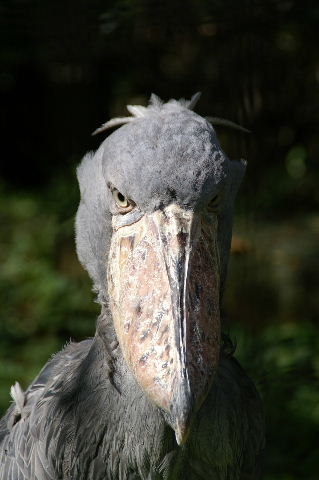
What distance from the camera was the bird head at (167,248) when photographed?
5.64ft

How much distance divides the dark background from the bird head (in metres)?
1.54

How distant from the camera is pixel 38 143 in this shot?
6516 millimetres

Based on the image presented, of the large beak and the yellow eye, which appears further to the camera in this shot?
the yellow eye

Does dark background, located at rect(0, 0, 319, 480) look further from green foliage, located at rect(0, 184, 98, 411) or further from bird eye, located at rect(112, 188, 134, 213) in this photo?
bird eye, located at rect(112, 188, 134, 213)

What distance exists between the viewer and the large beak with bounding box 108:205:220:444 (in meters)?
1.69

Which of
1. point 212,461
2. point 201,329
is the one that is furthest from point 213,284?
point 212,461

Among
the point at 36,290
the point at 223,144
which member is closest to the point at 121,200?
the point at 223,144

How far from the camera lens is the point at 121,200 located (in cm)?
197

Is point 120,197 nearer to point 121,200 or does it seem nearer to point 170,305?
point 121,200

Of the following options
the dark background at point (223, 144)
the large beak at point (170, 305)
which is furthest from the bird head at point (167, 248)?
the dark background at point (223, 144)

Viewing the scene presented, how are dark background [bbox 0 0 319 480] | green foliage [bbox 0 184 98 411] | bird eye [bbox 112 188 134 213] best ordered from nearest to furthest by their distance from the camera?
bird eye [bbox 112 188 134 213], dark background [bbox 0 0 319 480], green foliage [bbox 0 184 98 411]

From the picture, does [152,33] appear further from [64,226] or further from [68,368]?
[68,368]

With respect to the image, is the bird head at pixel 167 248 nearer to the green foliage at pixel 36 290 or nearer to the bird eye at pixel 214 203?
the bird eye at pixel 214 203

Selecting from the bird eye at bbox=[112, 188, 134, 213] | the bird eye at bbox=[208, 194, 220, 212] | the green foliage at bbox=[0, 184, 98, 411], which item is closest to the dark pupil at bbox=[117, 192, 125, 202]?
the bird eye at bbox=[112, 188, 134, 213]
